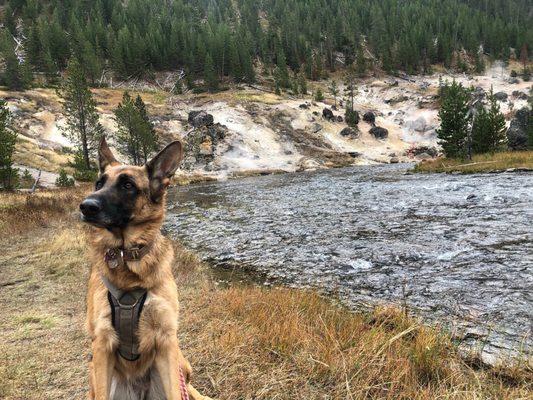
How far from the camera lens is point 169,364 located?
3.54 metres

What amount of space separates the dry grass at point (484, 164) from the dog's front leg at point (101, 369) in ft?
112

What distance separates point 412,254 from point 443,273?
1.79m

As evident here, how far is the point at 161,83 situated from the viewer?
3912 inches

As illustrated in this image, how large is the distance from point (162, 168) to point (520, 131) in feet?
200

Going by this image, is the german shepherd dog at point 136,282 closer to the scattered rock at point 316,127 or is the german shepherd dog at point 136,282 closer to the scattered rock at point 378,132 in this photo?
the scattered rock at point 316,127

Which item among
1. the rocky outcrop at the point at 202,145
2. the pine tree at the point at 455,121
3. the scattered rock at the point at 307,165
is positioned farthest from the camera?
the rocky outcrop at the point at 202,145

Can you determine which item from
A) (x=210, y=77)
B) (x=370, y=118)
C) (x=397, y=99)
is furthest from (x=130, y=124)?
(x=397, y=99)

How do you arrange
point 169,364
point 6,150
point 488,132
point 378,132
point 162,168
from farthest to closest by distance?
point 378,132 → point 488,132 → point 6,150 → point 162,168 → point 169,364

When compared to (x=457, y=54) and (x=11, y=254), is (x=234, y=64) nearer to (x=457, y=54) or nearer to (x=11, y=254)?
(x=457, y=54)

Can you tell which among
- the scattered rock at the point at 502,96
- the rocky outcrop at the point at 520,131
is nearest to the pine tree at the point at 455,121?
the rocky outcrop at the point at 520,131

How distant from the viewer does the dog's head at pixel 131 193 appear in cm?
366

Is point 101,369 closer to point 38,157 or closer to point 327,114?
point 38,157

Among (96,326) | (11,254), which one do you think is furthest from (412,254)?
(11,254)

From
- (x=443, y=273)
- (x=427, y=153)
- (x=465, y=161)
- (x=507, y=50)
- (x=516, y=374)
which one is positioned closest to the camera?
(x=516, y=374)
